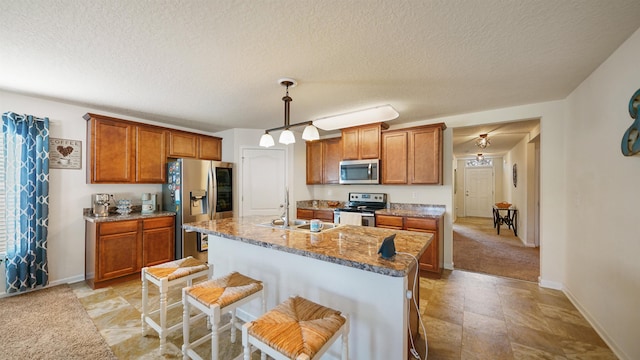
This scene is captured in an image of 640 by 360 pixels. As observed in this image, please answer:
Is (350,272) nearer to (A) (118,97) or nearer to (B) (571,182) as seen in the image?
(B) (571,182)

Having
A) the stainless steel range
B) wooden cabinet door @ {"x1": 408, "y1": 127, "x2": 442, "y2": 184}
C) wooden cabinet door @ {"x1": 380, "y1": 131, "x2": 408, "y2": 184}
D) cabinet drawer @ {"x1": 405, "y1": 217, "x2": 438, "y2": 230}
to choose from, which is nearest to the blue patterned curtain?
the stainless steel range

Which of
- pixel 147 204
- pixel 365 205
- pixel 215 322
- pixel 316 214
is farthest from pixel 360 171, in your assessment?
pixel 147 204

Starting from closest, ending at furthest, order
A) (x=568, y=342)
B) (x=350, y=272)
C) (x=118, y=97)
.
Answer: (x=350, y=272), (x=568, y=342), (x=118, y=97)

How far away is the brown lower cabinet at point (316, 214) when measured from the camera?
4.27 metres

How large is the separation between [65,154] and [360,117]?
13.0 feet

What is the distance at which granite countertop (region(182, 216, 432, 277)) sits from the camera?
1.32 m

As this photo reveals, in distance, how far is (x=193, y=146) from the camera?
434 centimetres

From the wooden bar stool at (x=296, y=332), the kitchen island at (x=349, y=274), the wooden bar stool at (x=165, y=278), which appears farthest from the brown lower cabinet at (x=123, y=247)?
the wooden bar stool at (x=296, y=332)

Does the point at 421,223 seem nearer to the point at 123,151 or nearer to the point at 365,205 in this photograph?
the point at 365,205

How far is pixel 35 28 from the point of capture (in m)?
1.61

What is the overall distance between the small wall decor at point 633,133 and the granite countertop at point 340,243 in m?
1.41

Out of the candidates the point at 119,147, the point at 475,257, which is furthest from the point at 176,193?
the point at 475,257

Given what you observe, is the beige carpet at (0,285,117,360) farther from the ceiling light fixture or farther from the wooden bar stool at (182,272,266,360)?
the ceiling light fixture

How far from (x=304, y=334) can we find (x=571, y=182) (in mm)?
3329
